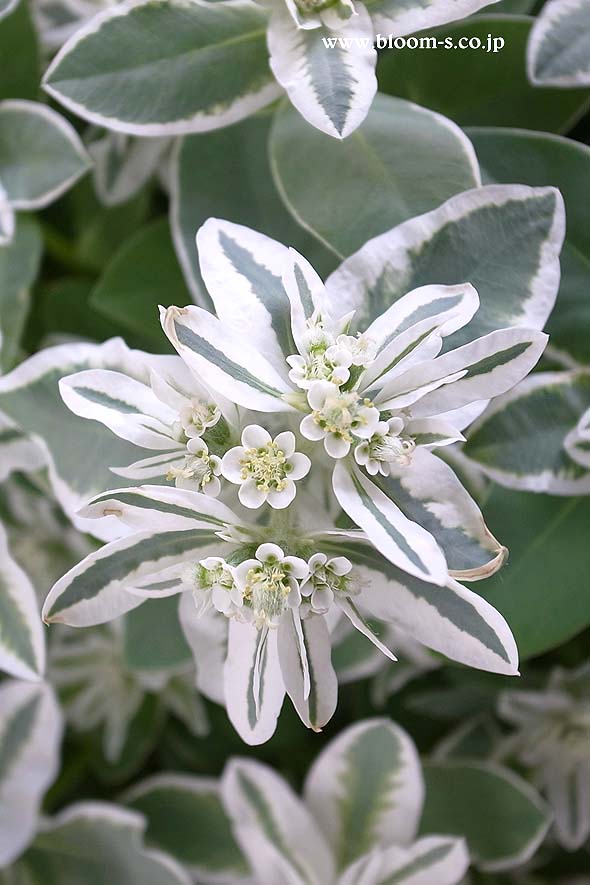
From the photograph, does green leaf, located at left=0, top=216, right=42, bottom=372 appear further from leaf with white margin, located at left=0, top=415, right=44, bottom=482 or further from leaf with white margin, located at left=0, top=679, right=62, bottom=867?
leaf with white margin, located at left=0, top=679, right=62, bottom=867

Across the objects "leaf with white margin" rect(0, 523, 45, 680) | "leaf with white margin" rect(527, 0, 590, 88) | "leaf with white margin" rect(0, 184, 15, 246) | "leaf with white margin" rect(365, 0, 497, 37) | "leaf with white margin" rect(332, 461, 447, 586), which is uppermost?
Answer: "leaf with white margin" rect(365, 0, 497, 37)

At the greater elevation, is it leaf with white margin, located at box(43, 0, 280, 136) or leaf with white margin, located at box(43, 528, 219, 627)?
leaf with white margin, located at box(43, 0, 280, 136)

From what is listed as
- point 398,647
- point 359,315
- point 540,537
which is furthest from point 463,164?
point 398,647

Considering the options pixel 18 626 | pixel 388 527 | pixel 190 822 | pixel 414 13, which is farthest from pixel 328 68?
pixel 190 822

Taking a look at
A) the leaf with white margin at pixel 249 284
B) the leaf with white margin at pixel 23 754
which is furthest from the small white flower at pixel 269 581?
the leaf with white margin at pixel 23 754

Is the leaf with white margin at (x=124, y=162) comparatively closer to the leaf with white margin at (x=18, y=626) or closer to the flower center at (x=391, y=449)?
the leaf with white margin at (x=18, y=626)

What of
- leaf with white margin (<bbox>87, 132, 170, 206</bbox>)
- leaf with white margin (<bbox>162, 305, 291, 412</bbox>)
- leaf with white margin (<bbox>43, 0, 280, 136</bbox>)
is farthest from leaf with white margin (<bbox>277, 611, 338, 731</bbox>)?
leaf with white margin (<bbox>87, 132, 170, 206</bbox>)
